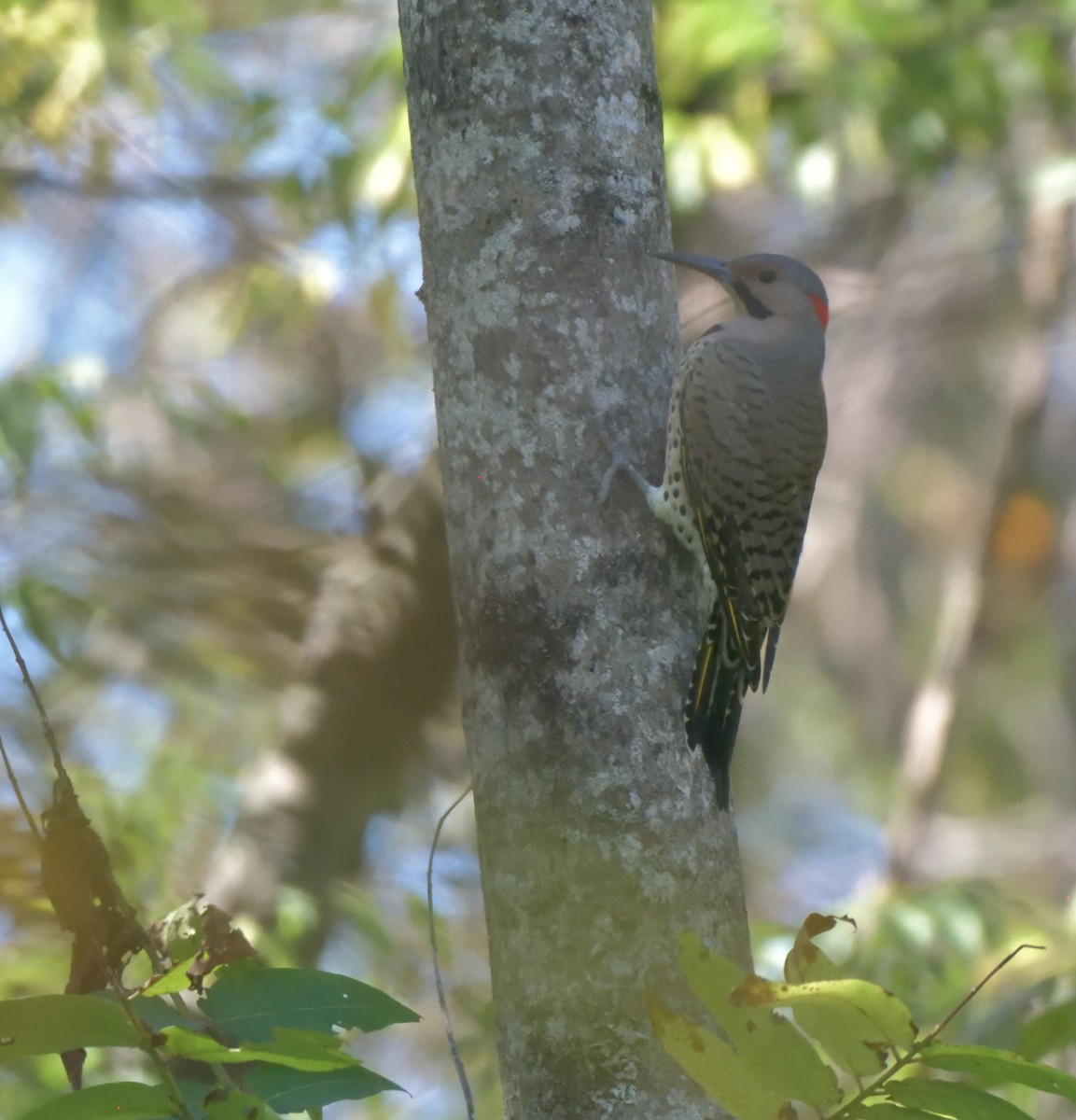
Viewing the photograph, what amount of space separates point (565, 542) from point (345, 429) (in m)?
5.18

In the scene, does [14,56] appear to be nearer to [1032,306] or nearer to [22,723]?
[22,723]

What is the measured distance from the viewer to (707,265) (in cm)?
359

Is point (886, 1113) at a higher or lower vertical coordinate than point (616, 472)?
lower

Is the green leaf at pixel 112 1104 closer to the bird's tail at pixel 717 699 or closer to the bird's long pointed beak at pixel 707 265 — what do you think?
the bird's tail at pixel 717 699

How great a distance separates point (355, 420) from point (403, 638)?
78.3 inches

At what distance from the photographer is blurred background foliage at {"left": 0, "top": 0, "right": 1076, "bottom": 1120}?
4164 millimetres

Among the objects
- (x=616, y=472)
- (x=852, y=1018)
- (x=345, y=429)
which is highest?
(x=345, y=429)

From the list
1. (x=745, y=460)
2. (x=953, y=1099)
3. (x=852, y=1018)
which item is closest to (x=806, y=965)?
(x=852, y=1018)

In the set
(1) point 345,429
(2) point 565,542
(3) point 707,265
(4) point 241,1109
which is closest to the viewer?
(4) point 241,1109

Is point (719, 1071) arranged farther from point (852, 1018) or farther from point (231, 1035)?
point (231, 1035)

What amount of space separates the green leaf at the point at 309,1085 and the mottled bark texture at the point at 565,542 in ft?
1.89

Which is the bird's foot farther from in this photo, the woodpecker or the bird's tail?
the bird's tail

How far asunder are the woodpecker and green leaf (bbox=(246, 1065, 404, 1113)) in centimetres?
97

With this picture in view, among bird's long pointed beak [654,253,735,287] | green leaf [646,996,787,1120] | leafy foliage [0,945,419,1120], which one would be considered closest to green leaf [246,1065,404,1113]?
leafy foliage [0,945,419,1120]
